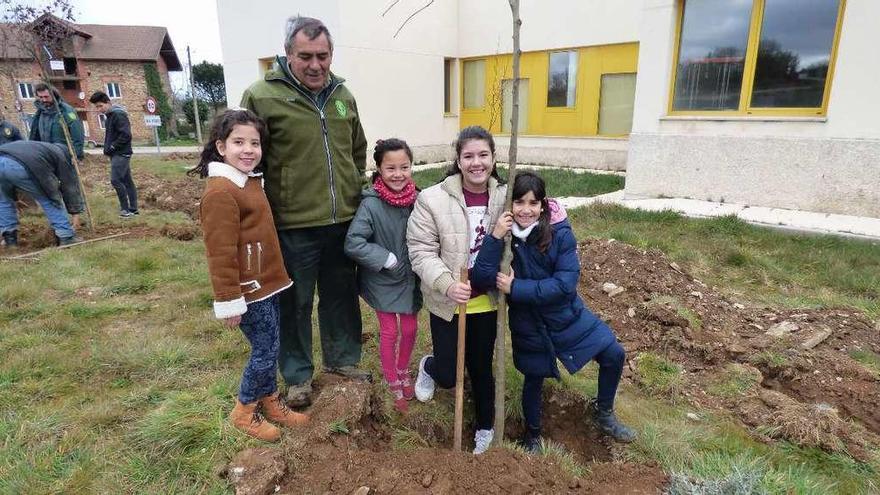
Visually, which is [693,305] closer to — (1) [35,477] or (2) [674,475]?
(2) [674,475]

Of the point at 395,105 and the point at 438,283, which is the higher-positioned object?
the point at 395,105

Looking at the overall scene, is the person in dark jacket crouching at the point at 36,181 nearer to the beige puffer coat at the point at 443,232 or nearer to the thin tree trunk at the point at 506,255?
the beige puffer coat at the point at 443,232

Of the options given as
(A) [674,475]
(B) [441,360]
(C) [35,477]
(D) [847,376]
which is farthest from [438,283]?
(D) [847,376]

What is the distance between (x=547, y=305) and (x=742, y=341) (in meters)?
2.28

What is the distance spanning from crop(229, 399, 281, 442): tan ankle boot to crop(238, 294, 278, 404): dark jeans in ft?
0.13

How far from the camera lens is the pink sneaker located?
3092mm

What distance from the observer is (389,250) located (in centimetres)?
285

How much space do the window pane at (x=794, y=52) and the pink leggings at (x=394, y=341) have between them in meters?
6.48

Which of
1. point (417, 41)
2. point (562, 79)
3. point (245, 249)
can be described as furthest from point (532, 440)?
point (417, 41)

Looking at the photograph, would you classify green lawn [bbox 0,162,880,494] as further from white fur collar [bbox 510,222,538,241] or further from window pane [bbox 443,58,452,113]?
window pane [bbox 443,58,452,113]

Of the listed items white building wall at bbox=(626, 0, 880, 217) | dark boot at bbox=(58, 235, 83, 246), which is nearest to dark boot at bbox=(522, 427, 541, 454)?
white building wall at bbox=(626, 0, 880, 217)

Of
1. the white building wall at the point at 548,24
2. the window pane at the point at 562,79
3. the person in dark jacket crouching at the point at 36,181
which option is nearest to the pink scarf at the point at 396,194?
the person in dark jacket crouching at the point at 36,181

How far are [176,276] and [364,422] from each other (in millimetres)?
3453

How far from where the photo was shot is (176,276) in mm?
5289
